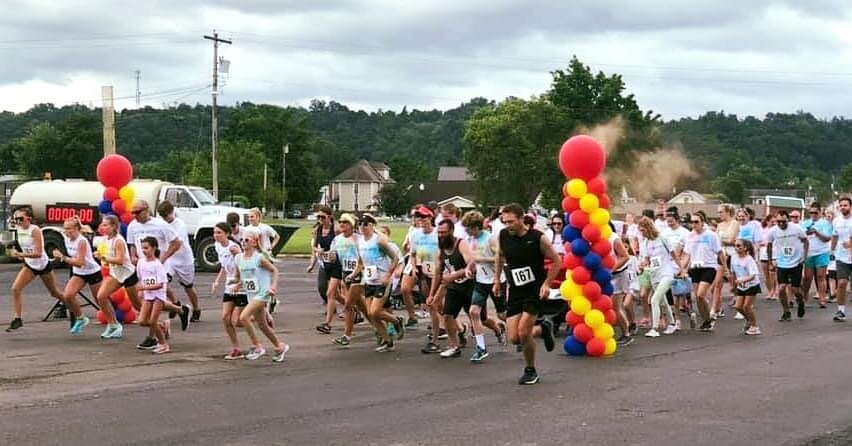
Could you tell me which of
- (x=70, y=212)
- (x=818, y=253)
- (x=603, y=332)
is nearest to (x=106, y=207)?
(x=603, y=332)

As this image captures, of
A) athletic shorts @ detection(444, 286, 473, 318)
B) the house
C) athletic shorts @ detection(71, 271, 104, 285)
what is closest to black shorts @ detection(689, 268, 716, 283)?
athletic shorts @ detection(444, 286, 473, 318)

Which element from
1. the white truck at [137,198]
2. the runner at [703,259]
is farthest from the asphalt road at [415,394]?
the white truck at [137,198]

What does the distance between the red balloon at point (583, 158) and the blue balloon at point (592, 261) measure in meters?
0.87

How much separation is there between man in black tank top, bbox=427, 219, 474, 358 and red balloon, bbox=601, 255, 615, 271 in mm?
1547

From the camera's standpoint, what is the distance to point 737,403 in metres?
8.70

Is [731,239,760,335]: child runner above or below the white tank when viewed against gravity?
below

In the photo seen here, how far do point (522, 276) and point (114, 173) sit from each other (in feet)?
26.5

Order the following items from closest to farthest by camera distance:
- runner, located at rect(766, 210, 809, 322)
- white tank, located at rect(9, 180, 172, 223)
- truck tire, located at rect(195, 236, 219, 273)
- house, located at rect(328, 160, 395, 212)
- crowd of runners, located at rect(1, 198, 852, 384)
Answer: crowd of runners, located at rect(1, 198, 852, 384) → runner, located at rect(766, 210, 809, 322) → truck tire, located at rect(195, 236, 219, 273) → white tank, located at rect(9, 180, 172, 223) → house, located at rect(328, 160, 395, 212)

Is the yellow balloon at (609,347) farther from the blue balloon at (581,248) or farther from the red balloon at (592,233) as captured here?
the red balloon at (592,233)

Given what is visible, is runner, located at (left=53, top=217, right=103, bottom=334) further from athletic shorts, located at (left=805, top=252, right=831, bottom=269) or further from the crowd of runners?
athletic shorts, located at (left=805, top=252, right=831, bottom=269)

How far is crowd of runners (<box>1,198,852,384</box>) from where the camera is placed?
11.0 m

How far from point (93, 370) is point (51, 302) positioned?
8.42 m

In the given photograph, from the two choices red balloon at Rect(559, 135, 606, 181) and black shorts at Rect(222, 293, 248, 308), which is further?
red balloon at Rect(559, 135, 606, 181)

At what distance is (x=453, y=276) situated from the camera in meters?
11.5
